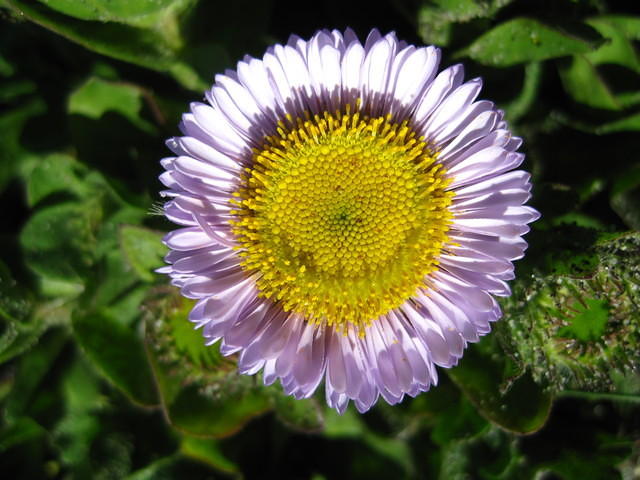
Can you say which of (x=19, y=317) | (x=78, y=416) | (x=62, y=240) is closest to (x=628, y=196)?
(x=62, y=240)

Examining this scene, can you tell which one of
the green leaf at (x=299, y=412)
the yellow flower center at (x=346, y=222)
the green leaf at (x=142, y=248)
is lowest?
the green leaf at (x=299, y=412)

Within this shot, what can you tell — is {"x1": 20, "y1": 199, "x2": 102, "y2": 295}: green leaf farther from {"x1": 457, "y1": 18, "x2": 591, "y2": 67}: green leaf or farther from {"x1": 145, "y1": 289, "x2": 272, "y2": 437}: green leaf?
{"x1": 457, "y1": 18, "x2": 591, "y2": 67}: green leaf

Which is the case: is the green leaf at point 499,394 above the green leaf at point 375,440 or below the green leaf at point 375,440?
above

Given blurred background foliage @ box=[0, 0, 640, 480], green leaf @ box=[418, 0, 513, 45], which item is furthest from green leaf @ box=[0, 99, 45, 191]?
green leaf @ box=[418, 0, 513, 45]

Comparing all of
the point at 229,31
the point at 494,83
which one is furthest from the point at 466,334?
the point at 229,31

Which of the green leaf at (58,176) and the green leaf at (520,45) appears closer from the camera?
the green leaf at (520,45)

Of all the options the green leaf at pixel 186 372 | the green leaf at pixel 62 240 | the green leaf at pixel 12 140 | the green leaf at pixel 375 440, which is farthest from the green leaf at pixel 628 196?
the green leaf at pixel 12 140

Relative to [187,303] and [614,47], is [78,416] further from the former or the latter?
[614,47]

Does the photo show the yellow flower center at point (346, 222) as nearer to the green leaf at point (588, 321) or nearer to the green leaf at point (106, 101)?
the green leaf at point (588, 321)
